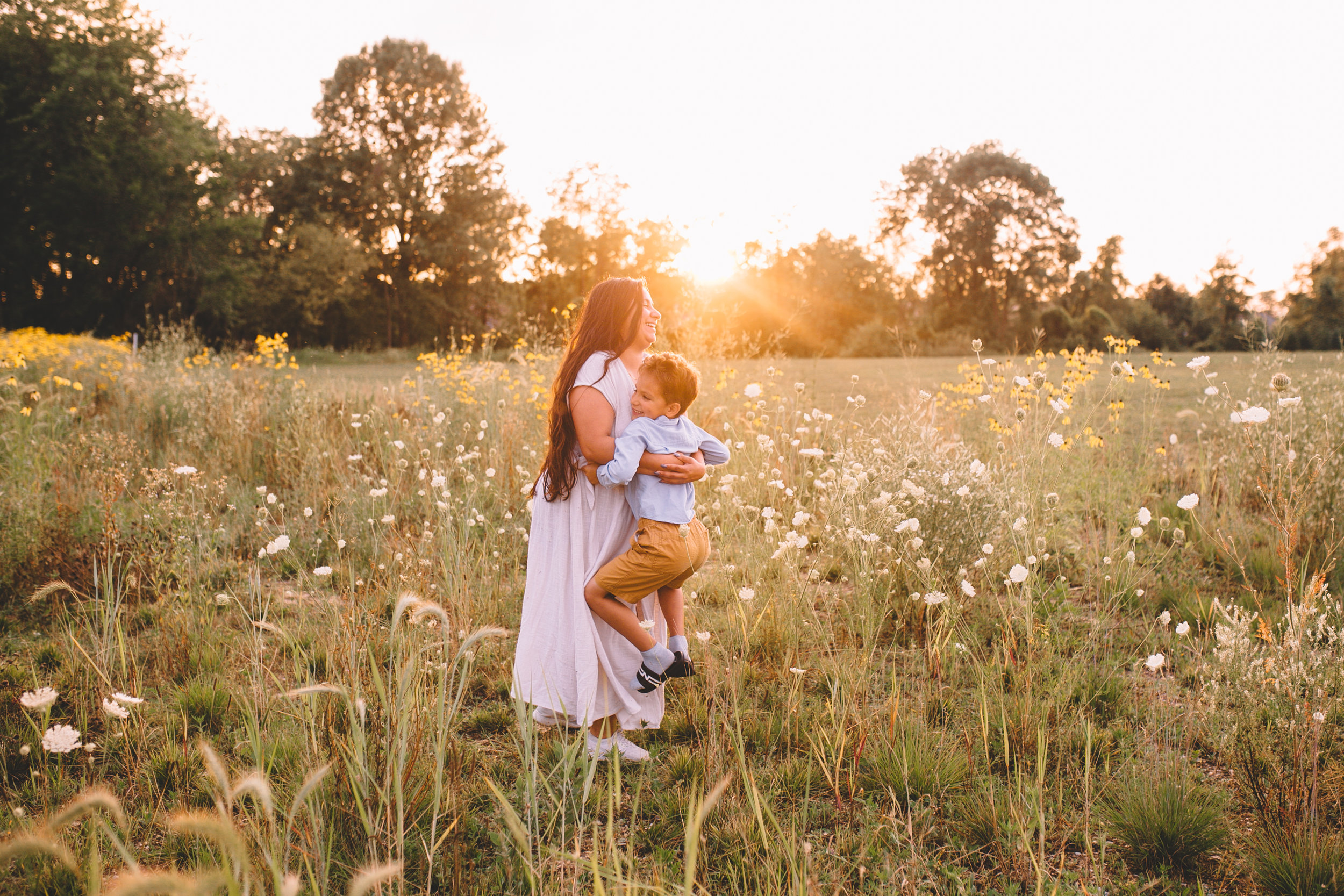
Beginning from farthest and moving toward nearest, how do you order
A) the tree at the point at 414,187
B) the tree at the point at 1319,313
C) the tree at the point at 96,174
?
the tree at the point at 414,187, the tree at the point at 1319,313, the tree at the point at 96,174

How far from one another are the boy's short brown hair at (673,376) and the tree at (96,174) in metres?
26.1

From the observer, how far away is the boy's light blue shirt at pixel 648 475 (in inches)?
92.9

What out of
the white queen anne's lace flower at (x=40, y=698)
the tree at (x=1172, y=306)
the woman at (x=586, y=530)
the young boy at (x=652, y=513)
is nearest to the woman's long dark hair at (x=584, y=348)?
the woman at (x=586, y=530)

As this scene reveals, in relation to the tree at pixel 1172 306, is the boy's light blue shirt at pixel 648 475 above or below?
below

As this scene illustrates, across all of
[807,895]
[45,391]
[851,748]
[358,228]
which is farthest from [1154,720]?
[358,228]

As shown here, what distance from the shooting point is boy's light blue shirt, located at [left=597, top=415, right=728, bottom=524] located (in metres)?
2.36

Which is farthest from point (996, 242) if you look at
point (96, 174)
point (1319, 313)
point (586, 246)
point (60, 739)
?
point (60, 739)

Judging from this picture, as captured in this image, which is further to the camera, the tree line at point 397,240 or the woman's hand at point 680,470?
the tree line at point 397,240

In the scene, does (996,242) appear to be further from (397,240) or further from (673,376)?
(673,376)

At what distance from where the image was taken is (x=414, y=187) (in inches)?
1174

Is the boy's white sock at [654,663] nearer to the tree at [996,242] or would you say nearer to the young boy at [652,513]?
the young boy at [652,513]

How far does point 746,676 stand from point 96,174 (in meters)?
27.1

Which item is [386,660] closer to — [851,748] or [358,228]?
[851,748]

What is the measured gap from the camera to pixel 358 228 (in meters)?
30.6
